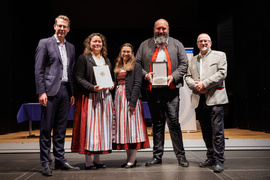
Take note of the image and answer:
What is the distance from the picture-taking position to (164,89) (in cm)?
289

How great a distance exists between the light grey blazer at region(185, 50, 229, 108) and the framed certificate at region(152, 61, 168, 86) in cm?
26

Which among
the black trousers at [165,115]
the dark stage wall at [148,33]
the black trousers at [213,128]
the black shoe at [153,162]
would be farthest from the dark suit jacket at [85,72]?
the dark stage wall at [148,33]

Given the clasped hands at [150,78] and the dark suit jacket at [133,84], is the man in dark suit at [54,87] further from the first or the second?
the clasped hands at [150,78]

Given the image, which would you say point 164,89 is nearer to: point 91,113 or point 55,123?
point 91,113

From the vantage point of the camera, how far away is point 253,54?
590 cm

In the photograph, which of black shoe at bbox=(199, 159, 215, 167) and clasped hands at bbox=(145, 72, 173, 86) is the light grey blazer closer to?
clasped hands at bbox=(145, 72, 173, 86)

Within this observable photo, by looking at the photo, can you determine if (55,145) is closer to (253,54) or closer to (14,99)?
(14,99)

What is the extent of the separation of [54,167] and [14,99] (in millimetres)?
3896

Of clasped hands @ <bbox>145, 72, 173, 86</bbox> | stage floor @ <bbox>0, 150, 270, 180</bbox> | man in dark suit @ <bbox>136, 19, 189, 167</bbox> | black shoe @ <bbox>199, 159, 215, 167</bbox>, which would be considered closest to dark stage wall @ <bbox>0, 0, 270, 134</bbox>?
stage floor @ <bbox>0, 150, 270, 180</bbox>

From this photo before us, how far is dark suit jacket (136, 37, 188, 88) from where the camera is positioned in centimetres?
291

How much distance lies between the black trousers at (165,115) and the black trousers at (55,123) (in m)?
0.95

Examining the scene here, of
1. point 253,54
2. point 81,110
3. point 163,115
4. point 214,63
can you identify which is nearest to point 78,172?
point 81,110

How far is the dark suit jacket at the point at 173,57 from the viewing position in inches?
114

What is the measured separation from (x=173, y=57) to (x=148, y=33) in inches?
181
